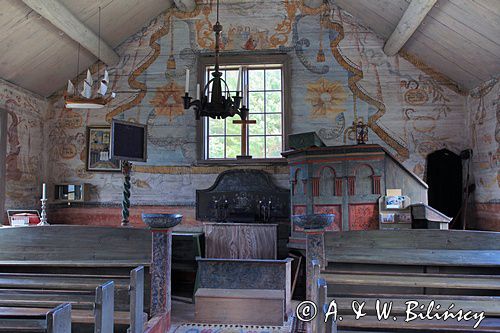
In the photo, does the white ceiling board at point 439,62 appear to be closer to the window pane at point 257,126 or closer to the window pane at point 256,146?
the window pane at point 257,126

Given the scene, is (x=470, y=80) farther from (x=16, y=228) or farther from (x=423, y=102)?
(x=16, y=228)

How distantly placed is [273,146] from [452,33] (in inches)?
127

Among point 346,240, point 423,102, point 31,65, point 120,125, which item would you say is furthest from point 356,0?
point 31,65

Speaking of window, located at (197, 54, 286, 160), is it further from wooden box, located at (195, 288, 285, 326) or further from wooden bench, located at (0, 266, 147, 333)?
wooden bench, located at (0, 266, 147, 333)

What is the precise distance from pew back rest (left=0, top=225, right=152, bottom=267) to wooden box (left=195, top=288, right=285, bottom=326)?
102cm

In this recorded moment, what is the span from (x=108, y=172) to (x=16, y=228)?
139 inches

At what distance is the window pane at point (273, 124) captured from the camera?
24.3ft

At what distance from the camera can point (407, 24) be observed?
598 centimetres

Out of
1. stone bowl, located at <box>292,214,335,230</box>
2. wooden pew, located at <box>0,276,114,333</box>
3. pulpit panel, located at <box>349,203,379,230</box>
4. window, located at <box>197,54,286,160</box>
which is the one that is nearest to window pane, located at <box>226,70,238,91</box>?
window, located at <box>197,54,286,160</box>

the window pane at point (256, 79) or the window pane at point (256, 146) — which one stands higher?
the window pane at point (256, 79)

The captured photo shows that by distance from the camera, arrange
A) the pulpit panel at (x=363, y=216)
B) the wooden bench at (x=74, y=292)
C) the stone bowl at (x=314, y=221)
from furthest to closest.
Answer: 1. the pulpit panel at (x=363, y=216)
2. the stone bowl at (x=314, y=221)
3. the wooden bench at (x=74, y=292)

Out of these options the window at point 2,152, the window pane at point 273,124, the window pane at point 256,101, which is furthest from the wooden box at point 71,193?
the window pane at point 273,124

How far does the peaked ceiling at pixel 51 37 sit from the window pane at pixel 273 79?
2.22 m

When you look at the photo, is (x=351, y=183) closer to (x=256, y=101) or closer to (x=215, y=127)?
(x=256, y=101)
